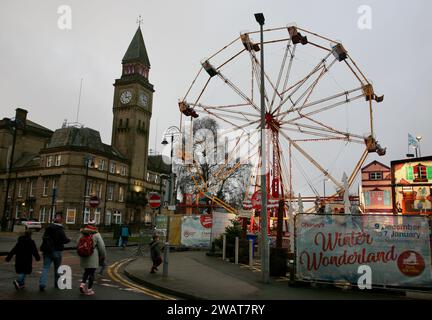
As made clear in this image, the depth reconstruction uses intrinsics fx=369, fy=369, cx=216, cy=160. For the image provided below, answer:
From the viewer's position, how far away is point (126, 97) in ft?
225

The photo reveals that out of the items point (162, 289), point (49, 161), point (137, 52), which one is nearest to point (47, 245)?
point (162, 289)

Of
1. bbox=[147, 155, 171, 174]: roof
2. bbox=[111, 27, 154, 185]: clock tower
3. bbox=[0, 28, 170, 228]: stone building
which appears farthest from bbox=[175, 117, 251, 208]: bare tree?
bbox=[147, 155, 171, 174]: roof

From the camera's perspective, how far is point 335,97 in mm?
22891

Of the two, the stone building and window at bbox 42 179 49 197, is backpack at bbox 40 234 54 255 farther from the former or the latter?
window at bbox 42 179 49 197

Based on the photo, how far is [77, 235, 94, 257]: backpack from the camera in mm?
8781

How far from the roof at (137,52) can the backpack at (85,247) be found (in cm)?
6576

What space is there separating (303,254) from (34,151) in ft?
218

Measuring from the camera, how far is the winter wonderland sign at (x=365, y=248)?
973 cm

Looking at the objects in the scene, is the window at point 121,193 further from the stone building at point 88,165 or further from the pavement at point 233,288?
the pavement at point 233,288

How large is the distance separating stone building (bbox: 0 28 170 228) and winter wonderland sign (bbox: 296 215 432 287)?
41.0 metres

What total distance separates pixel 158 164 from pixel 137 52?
25.2 meters

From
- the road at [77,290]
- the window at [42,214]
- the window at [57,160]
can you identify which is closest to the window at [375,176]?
the road at [77,290]

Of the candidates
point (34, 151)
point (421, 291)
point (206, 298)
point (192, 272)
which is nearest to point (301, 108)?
point (192, 272)
